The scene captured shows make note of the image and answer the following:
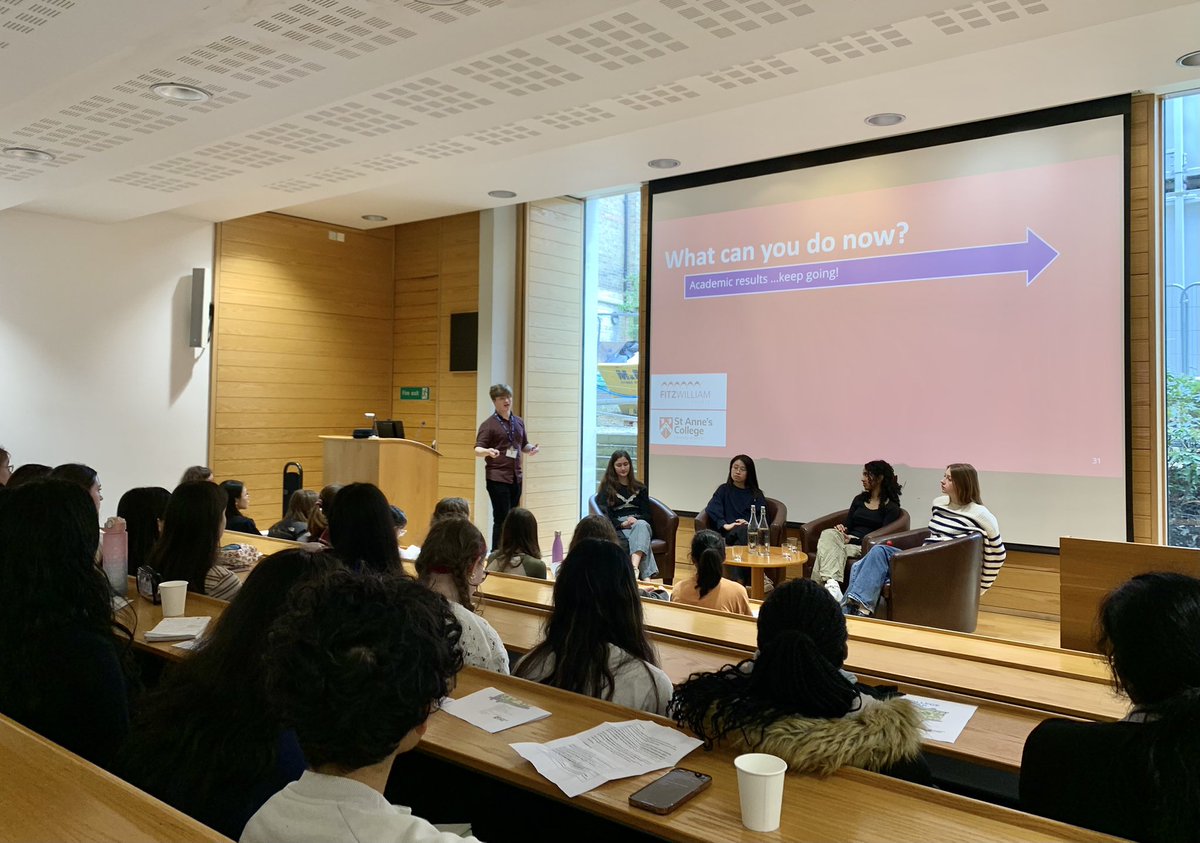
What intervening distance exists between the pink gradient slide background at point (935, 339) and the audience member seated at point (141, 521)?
15.6ft

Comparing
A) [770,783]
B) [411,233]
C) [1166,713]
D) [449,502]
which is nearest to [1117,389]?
[449,502]

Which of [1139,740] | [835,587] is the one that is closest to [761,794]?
[1139,740]

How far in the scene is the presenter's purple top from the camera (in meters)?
7.73

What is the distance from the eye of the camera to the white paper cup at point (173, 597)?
2951mm

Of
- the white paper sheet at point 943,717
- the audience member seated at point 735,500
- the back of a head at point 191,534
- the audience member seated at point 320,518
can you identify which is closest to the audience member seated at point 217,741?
the white paper sheet at point 943,717

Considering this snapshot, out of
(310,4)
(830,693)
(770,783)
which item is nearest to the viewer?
(770,783)

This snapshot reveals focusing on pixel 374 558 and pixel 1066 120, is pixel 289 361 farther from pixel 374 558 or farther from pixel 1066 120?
pixel 1066 120

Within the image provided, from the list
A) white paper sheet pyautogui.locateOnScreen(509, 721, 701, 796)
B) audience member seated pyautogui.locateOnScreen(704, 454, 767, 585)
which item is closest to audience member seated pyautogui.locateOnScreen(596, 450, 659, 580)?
audience member seated pyautogui.locateOnScreen(704, 454, 767, 585)

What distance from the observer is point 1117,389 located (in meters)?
5.66

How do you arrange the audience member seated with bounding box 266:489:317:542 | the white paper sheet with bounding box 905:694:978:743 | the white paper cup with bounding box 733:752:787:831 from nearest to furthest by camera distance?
the white paper cup with bounding box 733:752:787:831, the white paper sheet with bounding box 905:694:978:743, the audience member seated with bounding box 266:489:317:542

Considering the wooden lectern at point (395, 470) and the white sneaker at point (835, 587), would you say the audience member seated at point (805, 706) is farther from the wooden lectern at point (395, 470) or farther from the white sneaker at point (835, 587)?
the wooden lectern at point (395, 470)

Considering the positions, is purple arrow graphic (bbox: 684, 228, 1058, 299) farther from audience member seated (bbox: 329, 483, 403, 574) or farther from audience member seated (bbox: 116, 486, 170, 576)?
audience member seated (bbox: 116, 486, 170, 576)

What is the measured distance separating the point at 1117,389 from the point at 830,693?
497cm

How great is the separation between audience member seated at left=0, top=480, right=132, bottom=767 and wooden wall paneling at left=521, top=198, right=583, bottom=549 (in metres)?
→ 6.99
